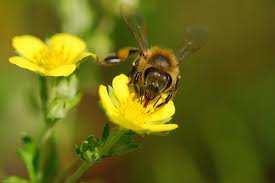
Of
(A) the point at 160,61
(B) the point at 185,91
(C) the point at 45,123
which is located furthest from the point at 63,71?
(B) the point at 185,91

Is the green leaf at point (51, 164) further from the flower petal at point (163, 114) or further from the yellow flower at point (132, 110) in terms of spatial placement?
the flower petal at point (163, 114)

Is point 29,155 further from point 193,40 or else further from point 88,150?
point 193,40

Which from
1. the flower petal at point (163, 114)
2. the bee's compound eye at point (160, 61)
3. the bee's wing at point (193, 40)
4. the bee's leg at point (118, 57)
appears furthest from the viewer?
the bee's wing at point (193, 40)

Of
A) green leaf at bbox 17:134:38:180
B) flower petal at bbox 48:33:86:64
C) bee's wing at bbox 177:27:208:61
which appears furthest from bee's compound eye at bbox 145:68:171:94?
green leaf at bbox 17:134:38:180

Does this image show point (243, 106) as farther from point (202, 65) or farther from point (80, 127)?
point (80, 127)

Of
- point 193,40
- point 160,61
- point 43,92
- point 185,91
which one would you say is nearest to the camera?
Answer: point 43,92

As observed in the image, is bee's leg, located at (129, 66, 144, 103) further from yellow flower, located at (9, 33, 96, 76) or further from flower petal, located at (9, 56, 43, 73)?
flower petal, located at (9, 56, 43, 73)

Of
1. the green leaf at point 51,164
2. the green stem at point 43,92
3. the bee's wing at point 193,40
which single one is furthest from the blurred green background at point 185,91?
the green stem at point 43,92
